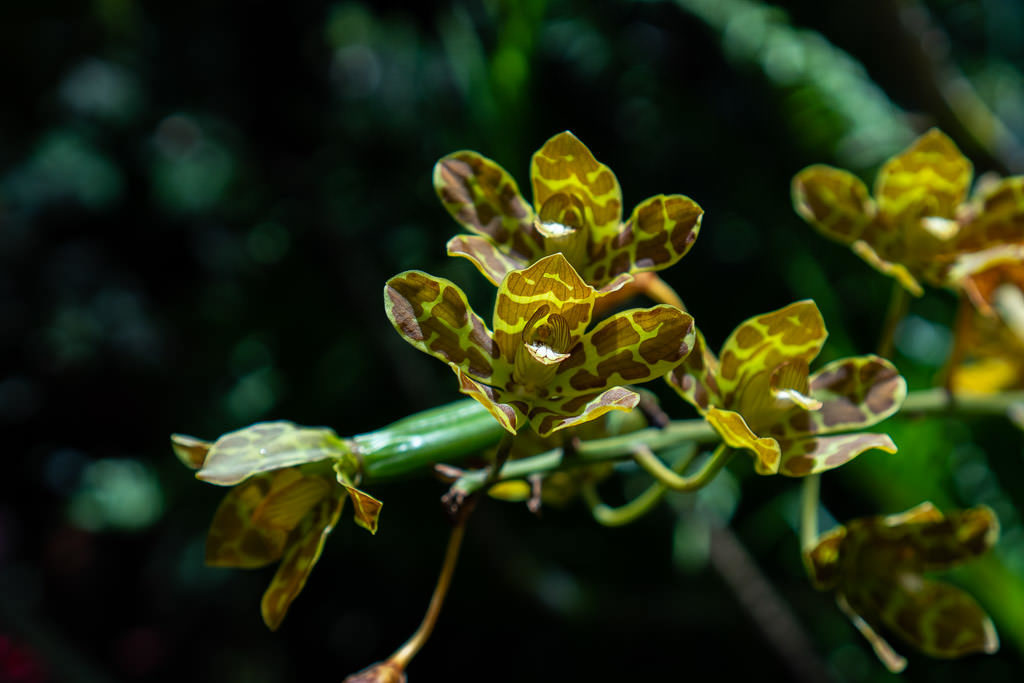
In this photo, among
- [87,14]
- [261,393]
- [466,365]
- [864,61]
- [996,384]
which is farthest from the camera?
[87,14]

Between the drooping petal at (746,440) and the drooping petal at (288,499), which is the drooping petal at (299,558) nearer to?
the drooping petal at (288,499)

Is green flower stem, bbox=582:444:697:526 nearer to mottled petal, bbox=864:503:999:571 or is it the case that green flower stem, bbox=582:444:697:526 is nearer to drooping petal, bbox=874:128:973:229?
mottled petal, bbox=864:503:999:571

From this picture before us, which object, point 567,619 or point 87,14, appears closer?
point 567,619

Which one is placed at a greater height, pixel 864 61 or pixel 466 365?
pixel 466 365

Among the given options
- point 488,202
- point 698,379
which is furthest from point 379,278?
point 698,379

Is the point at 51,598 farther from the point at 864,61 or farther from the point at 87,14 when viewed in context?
the point at 864,61

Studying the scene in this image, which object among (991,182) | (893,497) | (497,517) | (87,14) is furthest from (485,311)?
(87,14)

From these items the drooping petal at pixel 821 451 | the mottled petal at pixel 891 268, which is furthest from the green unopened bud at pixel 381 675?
the mottled petal at pixel 891 268

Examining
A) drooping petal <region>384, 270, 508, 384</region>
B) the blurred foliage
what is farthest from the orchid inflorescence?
the blurred foliage
